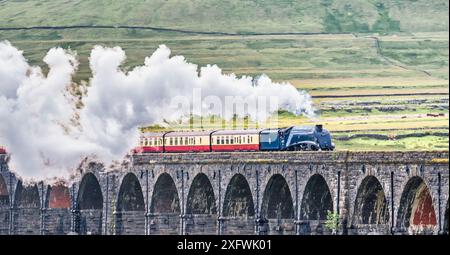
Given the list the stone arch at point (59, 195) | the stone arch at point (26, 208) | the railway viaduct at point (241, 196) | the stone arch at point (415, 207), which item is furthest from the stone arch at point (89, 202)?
the stone arch at point (415, 207)

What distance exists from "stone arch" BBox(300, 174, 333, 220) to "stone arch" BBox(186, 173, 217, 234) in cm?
1419

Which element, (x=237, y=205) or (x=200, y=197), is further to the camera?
(x=200, y=197)

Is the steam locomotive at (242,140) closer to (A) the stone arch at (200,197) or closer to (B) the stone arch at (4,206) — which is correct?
(A) the stone arch at (200,197)

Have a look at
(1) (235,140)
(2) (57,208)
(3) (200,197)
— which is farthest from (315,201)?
(2) (57,208)

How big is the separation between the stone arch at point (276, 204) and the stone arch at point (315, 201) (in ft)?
12.2

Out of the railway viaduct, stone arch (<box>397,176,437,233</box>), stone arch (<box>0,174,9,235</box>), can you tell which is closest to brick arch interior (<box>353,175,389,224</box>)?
the railway viaduct

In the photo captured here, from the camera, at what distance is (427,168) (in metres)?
86.1

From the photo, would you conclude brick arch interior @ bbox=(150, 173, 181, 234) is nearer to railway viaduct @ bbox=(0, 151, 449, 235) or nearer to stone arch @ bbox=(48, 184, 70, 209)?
Answer: railway viaduct @ bbox=(0, 151, 449, 235)

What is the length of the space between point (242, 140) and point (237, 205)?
406 centimetres

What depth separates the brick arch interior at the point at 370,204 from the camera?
94438 mm

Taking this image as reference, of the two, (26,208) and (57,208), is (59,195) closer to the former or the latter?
(57,208)

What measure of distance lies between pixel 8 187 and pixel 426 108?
180 feet

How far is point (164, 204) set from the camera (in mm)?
121062
